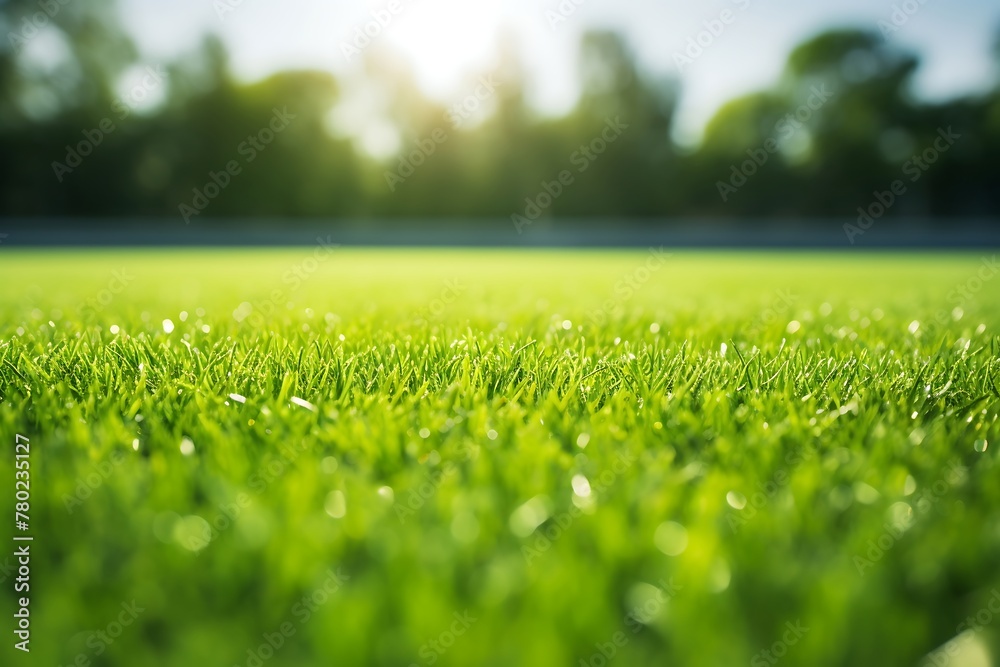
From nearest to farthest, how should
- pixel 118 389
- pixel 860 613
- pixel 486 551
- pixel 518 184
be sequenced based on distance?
pixel 860 613
pixel 486 551
pixel 118 389
pixel 518 184

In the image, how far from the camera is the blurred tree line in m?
31.1

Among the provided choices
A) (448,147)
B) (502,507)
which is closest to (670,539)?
(502,507)

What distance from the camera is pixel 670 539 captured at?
3.31 feet

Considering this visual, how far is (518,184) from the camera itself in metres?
34.7

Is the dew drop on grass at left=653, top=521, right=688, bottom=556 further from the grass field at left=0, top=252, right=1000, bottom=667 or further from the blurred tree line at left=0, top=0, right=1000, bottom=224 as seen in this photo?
the blurred tree line at left=0, top=0, right=1000, bottom=224

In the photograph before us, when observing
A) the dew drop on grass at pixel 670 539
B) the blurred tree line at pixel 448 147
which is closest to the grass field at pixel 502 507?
the dew drop on grass at pixel 670 539

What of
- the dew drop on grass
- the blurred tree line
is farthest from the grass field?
the blurred tree line

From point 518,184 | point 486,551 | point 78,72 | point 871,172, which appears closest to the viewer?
point 486,551

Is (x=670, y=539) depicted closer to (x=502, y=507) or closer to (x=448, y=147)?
(x=502, y=507)

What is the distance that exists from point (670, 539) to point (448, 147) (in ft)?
114

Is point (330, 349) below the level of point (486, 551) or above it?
above

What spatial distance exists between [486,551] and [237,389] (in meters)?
1.20

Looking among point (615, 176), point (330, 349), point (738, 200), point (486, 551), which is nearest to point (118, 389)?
point (330, 349)

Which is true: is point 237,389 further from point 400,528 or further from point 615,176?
point 615,176
